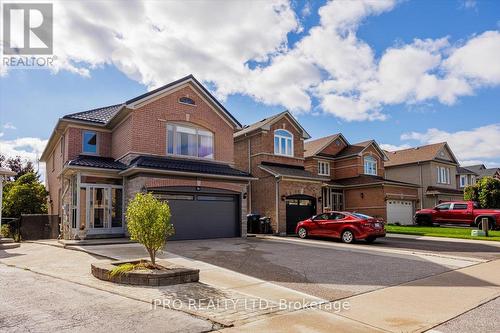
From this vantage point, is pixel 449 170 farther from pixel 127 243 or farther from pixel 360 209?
pixel 127 243

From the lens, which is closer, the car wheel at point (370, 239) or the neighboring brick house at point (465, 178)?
the car wheel at point (370, 239)

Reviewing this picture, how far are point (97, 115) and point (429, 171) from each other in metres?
29.9

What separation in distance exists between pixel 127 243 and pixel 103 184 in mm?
3665

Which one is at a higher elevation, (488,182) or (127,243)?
(488,182)

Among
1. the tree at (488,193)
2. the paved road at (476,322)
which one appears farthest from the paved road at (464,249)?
the tree at (488,193)

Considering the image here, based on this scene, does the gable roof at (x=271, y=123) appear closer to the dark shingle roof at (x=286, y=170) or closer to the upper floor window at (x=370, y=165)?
the dark shingle roof at (x=286, y=170)

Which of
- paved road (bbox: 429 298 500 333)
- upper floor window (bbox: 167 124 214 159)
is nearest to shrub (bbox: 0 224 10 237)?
upper floor window (bbox: 167 124 214 159)

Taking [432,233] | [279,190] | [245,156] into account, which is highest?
[245,156]

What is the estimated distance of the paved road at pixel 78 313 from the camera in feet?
17.6

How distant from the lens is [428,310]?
265 inches

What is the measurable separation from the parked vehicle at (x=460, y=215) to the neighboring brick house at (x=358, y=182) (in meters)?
3.74

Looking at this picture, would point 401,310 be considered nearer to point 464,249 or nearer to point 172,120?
point 464,249

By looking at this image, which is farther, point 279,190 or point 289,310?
point 279,190

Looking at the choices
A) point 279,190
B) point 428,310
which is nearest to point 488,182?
point 279,190
